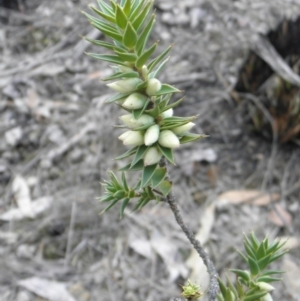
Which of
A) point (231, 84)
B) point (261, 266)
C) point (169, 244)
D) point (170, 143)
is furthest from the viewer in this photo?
point (231, 84)

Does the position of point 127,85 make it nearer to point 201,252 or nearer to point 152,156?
point 152,156

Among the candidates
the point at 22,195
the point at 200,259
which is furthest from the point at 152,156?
the point at 22,195

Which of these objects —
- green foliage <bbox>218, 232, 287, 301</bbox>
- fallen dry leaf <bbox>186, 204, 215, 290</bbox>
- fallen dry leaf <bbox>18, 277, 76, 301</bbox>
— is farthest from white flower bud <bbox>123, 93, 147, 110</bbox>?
fallen dry leaf <bbox>18, 277, 76, 301</bbox>

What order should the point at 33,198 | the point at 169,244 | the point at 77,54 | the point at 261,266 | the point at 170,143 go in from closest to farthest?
the point at 170,143 < the point at 261,266 < the point at 169,244 < the point at 33,198 < the point at 77,54

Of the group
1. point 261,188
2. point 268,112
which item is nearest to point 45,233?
point 261,188

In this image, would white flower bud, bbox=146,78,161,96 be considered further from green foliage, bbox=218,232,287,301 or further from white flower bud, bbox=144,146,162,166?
green foliage, bbox=218,232,287,301

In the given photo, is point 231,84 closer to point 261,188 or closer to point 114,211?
point 261,188
